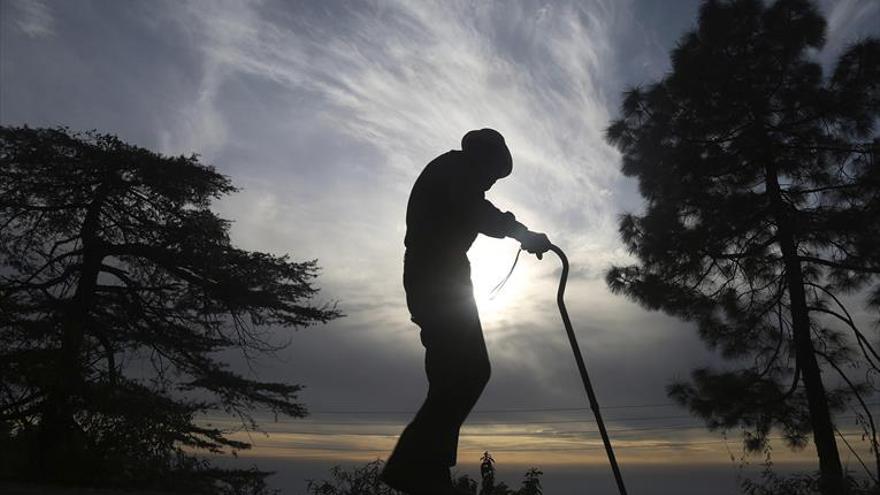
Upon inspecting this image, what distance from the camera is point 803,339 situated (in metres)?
10.4

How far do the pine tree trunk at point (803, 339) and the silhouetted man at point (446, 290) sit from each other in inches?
345

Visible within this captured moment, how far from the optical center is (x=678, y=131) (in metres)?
11.8

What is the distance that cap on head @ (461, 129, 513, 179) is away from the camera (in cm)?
334

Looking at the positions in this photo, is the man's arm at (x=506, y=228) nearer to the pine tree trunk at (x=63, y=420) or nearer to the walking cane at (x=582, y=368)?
the walking cane at (x=582, y=368)

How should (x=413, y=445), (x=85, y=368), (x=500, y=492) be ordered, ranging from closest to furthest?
(x=413, y=445) < (x=500, y=492) < (x=85, y=368)

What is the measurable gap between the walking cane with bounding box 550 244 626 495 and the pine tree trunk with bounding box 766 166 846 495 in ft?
26.2

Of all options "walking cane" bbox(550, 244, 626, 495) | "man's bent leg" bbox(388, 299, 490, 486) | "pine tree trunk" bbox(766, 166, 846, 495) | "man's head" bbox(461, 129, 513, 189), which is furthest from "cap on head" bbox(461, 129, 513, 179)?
"pine tree trunk" bbox(766, 166, 846, 495)

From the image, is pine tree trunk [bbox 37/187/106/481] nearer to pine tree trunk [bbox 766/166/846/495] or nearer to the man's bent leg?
the man's bent leg

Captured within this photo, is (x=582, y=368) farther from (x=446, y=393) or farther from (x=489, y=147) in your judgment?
(x=489, y=147)

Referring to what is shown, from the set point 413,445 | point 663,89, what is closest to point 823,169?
point 663,89

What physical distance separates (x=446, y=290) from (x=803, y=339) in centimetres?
962

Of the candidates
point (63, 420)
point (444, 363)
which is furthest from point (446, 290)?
point (63, 420)

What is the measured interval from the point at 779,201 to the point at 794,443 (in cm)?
428

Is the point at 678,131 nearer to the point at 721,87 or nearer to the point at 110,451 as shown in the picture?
the point at 721,87
